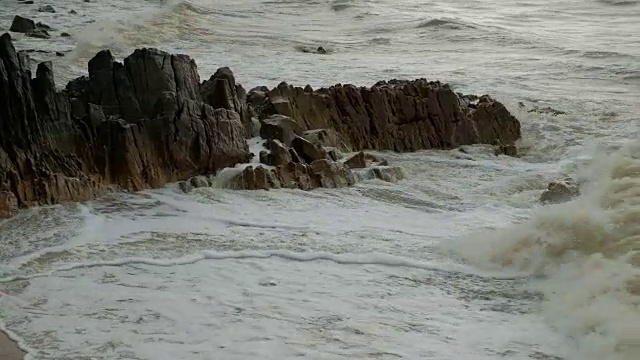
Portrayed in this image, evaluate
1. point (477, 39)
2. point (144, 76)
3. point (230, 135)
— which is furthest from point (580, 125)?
point (477, 39)

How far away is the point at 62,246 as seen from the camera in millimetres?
6020

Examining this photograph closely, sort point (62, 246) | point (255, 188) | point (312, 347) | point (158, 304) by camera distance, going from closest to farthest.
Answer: point (312, 347) < point (158, 304) < point (62, 246) < point (255, 188)

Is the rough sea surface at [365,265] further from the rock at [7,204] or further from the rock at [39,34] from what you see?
the rock at [39,34]

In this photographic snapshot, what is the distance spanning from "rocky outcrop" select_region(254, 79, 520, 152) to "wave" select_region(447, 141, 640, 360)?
102 inches

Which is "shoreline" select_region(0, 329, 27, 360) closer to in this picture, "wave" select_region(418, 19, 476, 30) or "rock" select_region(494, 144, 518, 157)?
"rock" select_region(494, 144, 518, 157)

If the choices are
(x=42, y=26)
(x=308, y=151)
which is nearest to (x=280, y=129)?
(x=308, y=151)

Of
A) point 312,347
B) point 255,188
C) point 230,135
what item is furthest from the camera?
point 230,135

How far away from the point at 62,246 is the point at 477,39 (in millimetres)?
14420

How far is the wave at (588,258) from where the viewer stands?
4.57 metres

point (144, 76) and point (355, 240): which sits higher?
point (144, 76)

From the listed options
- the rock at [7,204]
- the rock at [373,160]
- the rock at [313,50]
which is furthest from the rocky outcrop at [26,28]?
the rock at [7,204]

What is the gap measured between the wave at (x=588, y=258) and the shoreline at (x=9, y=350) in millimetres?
2751

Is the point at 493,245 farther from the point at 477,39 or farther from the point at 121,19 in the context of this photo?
the point at 121,19

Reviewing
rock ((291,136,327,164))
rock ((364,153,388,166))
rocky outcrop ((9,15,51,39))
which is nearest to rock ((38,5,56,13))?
rocky outcrop ((9,15,51,39))
